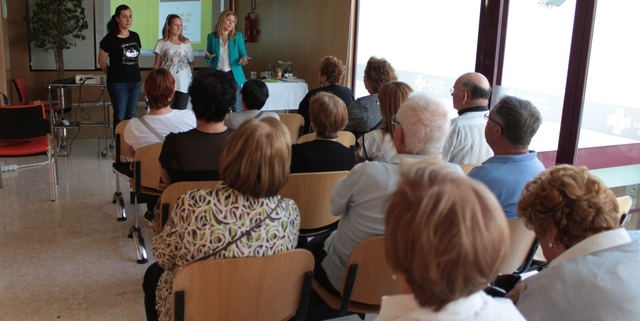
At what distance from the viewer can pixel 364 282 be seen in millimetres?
2064

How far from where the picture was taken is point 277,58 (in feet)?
28.8

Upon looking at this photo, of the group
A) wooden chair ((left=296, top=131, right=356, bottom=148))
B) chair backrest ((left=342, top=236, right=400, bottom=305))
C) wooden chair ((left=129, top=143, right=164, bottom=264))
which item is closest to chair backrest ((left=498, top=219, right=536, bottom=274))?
chair backrest ((left=342, top=236, right=400, bottom=305))

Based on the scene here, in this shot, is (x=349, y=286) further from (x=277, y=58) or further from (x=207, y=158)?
(x=277, y=58)

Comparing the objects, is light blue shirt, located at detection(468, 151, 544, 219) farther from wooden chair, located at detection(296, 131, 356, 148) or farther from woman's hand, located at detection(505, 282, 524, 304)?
wooden chair, located at detection(296, 131, 356, 148)

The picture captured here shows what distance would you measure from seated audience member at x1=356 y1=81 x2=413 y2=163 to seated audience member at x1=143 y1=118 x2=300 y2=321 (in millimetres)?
1371

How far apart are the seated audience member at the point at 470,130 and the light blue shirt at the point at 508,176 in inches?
36.6

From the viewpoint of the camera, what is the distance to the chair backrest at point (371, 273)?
194cm

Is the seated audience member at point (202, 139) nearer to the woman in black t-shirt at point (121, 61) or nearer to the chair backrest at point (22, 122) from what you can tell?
the chair backrest at point (22, 122)

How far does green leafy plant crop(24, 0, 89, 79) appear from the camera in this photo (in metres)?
8.63

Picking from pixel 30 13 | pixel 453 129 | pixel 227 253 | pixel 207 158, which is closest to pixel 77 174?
pixel 207 158

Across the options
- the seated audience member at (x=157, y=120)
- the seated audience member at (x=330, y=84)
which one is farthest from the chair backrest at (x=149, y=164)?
the seated audience member at (x=330, y=84)

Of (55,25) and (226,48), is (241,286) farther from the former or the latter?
(55,25)

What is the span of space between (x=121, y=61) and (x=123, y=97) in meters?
0.39

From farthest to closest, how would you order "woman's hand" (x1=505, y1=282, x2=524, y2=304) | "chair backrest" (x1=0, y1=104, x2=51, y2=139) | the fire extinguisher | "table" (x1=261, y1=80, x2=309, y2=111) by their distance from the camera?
the fire extinguisher < "table" (x1=261, y1=80, x2=309, y2=111) < "chair backrest" (x1=0, y1=104, x2=51, y2=139) < "woman's hand" (x1=505, y1=282, x2=524, y2=304)
